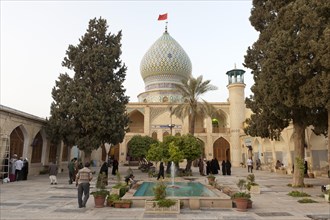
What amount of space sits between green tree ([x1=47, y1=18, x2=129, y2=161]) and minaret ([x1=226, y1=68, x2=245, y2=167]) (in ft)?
62.1

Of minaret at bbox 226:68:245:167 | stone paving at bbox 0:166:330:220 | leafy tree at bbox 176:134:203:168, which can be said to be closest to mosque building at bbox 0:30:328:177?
minaret at bbox 226:68:245:167

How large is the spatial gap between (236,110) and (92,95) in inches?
831

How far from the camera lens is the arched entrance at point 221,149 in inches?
1518

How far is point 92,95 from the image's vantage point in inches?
749

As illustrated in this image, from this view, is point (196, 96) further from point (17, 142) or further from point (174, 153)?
point (17, 142)

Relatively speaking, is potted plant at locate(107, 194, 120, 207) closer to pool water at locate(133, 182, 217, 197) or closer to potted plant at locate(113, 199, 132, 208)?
potted plant at locate(113, 199, 132, 208)

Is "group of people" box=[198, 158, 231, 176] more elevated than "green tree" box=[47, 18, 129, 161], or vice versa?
"green tree" box=[47, 18, 129, 161]

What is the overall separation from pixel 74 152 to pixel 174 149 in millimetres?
17271

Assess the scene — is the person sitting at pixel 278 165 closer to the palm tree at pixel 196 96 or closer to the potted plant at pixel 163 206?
the palm tree at pixel 196 96

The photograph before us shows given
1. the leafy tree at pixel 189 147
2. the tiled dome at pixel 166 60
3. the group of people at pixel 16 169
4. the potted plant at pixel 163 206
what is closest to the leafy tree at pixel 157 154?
the leafy tree at pixel 189 147

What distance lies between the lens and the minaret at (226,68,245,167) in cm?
3475

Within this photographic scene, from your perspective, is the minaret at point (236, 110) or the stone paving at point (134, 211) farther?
the minaret at point (236, 110)

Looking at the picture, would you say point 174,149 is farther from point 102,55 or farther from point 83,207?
point 83,207

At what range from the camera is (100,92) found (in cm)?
1936
